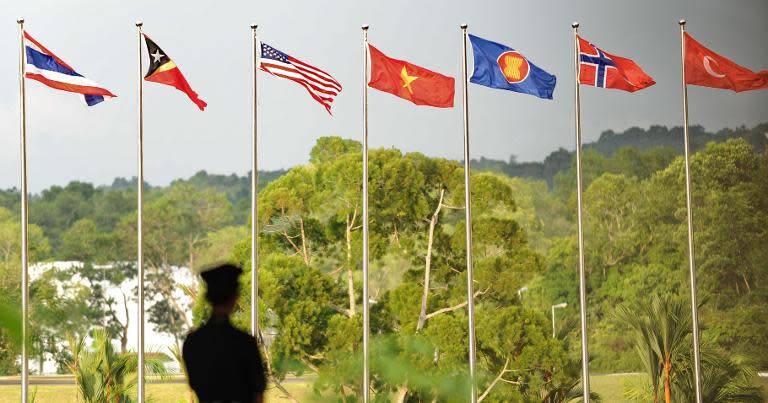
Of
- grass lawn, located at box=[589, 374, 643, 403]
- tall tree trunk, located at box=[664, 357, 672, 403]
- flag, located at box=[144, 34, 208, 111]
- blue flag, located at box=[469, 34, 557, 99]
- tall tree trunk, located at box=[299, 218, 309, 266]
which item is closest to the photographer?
flag, located at box=[144, 34, 208, 111]

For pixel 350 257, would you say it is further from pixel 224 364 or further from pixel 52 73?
pixel 224 364

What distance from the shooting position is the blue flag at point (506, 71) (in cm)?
1584

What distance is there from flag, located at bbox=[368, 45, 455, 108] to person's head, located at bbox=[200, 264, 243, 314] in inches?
483

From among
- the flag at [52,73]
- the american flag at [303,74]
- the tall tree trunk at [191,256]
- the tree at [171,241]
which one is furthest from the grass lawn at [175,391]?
the flag at [52,73]

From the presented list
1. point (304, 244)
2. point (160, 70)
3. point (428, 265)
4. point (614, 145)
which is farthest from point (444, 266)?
point (614, 145)

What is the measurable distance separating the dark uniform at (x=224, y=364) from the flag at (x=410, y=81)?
12294 mm

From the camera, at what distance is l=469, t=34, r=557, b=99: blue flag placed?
1584cm

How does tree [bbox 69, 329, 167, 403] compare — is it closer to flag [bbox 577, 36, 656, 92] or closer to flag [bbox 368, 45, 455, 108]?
flag [bbox 368, 45, 455, 108]

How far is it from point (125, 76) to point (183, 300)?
1902 centimetres

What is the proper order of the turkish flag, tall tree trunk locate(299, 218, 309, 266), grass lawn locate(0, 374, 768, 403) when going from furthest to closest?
grass lawn locate(0, 374, 768, 403) → tall tree trunk locate(299, 218, 309, 266) → the turkish flag

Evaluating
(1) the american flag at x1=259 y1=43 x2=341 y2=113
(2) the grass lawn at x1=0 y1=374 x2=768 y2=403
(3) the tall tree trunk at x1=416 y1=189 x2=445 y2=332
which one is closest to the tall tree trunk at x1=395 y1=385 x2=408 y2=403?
(3) the tall tree trunk at x1=416 y1=189 x2=445 y2=332

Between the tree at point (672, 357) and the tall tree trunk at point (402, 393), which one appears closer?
the tree at point (672, 357)

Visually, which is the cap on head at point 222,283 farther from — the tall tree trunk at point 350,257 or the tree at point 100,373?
the tall tree trunk at point 350,257

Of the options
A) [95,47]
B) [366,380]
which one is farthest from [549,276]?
[95,47]
